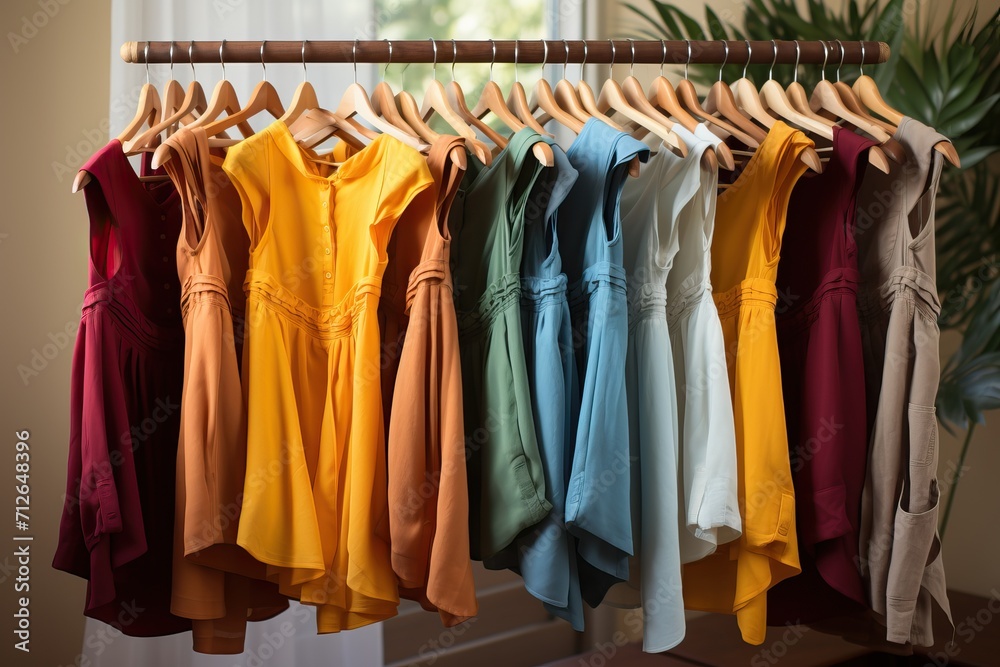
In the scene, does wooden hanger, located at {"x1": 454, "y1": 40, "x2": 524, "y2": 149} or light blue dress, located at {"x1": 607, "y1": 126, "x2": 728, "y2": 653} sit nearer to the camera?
light blue dress, located at {"x1": 607, "y1": 126, "x2": 728, "y2": 653}

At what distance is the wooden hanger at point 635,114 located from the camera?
3.70 ft

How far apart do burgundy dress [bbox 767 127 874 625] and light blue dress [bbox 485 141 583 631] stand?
1.19 ft

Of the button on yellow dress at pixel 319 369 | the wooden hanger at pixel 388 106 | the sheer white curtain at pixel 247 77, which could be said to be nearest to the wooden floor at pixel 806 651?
the sheer white curtain at pixel 247 77

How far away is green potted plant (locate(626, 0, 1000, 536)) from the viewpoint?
185cm

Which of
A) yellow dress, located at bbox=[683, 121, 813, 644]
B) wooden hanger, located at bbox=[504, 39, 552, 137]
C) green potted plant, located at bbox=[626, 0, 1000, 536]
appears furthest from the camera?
green potted plant, located at bbox=[626, 0, 1000, 536]

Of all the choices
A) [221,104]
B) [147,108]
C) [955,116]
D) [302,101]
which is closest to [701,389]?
[302,101]

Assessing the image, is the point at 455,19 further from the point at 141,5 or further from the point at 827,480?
the point at 827,480

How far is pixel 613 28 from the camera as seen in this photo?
2.34 meters

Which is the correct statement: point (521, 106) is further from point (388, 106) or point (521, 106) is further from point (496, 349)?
point (496, 349)

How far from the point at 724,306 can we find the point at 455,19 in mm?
1384

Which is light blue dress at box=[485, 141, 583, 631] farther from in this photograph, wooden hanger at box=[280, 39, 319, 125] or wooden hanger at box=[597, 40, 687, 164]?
wooden hanger at box=[280, 39, 319, 125]

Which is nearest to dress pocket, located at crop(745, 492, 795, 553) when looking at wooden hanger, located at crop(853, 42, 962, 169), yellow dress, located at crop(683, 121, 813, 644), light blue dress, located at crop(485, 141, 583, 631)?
yellow dress, located at crop(683, 121, 813, 644)

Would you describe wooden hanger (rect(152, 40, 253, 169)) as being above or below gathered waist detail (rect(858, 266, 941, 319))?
above

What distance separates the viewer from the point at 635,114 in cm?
126
